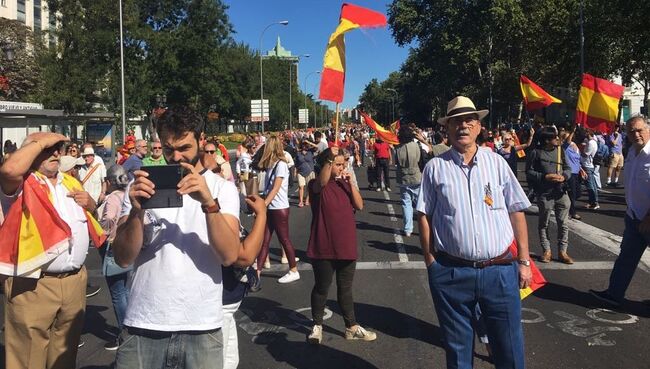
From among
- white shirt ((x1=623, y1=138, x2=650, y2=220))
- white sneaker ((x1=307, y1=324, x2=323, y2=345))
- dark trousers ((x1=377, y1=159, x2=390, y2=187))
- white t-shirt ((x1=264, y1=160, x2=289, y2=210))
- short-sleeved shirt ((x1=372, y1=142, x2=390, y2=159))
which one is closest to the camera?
white sneaker ((x1=307, y1=324, x2=323, y2=345))

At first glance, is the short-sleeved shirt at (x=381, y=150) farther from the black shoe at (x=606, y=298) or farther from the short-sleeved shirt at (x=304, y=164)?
the black shoe at (x=606, y=298)

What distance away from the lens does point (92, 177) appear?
Result: 352 inches

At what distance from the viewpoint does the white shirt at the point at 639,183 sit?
5301mm

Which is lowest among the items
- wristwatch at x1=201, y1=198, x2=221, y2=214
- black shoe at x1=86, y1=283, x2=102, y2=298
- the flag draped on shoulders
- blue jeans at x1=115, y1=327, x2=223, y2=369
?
black shoe at x1=86, y1=283, x2=102, y2=298

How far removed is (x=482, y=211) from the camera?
123 inches

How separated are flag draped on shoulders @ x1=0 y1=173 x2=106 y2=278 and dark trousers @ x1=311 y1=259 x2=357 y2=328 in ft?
7.00

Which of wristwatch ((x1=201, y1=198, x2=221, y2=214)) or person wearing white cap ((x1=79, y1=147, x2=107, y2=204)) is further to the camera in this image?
person wearing white cap ((x1=79, y1=147, x2=107, y2=204))

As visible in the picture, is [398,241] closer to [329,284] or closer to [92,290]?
[329,284]

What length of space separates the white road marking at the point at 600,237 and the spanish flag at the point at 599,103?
5.71ft

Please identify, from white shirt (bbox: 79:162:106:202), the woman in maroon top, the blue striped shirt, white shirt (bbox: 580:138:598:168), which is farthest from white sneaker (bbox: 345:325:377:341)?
white shirt (bbox: 580:138:598:168)

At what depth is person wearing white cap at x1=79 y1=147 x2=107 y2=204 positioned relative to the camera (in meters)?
8.82

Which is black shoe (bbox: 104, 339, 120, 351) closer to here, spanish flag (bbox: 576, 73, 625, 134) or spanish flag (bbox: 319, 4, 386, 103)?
spanish flag (bbox: 319, 4, 386, 103)

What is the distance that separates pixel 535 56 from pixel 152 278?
46821mm

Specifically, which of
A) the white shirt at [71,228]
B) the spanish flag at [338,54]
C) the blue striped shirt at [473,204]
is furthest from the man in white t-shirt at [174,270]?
the spanish flag at [338,54]
